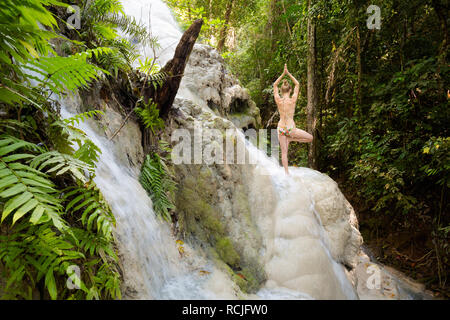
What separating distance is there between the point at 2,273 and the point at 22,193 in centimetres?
39

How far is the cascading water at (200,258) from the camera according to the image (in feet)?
7.39

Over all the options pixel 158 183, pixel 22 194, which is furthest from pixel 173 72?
pixel 22 194

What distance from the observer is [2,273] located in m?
1.21

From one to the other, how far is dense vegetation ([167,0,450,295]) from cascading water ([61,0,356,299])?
268 centimetres

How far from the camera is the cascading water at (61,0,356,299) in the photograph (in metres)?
2.25

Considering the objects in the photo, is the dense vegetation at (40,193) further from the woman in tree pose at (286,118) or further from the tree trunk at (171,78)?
the woman in tree pose at (286,118)

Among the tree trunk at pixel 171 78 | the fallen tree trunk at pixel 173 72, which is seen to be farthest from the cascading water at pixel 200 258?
the fallen tree trunk at pixel 173 72

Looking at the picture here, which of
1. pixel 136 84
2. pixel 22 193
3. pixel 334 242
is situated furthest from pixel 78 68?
pixel 334 242

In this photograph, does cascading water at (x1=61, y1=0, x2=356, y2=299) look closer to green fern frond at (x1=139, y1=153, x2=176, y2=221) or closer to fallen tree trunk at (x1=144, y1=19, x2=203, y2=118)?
green fern frond at (x1=139, y1=153, x2=176, y2=221)

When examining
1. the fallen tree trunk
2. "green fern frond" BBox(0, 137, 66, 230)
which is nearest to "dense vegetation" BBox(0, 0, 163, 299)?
"green fern frond" BBox(0, 137, 66, 230)

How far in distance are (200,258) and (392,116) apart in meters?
6.10

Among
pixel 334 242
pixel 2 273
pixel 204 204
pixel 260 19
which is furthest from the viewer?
pixel 260 19

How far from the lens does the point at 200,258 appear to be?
10.3ft
